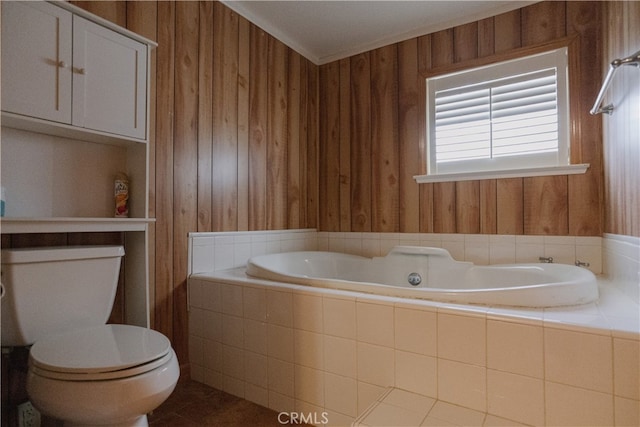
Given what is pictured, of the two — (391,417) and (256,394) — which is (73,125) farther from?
(391,417)

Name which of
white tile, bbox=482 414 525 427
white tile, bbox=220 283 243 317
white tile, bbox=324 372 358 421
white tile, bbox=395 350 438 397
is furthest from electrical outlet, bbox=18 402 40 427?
white tile, bbox=482 414 525 427

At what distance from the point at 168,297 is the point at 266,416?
811 millimetres

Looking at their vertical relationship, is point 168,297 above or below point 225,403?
above

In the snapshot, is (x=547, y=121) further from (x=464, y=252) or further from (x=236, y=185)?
(x=236, y=185)

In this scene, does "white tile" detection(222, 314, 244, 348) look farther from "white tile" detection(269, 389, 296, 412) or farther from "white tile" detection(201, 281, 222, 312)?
"white tile" detection(269, 389, 296, 412)

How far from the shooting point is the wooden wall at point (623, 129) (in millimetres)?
1305

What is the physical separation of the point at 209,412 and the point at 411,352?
A: 1.03 meters

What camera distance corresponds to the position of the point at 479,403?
1.13 m

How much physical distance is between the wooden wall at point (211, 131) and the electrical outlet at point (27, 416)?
57 centimetres

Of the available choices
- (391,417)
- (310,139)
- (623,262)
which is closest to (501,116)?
(623,262)

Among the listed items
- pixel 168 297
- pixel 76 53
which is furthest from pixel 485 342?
pixel 76 53

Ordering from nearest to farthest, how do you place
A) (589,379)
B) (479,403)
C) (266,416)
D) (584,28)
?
(589,379) < (479,403) < (266,416) < (584,28)

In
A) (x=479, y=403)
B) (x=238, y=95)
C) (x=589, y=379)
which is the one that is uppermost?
(x=238, y=95)

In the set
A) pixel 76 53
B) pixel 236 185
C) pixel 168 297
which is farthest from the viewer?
pixel 236 185
